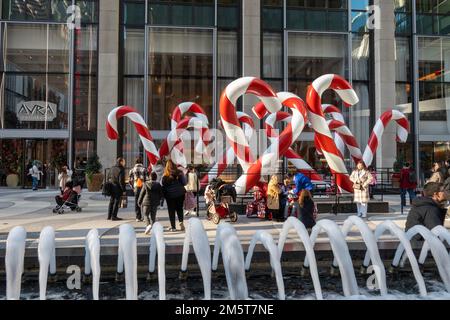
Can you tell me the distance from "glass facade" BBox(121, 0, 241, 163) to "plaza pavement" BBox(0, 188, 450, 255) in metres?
9.55

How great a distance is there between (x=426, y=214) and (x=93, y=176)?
57.4ft

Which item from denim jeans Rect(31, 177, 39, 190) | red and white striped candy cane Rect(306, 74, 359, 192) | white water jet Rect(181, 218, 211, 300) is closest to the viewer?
white water jet Rect(181, 218, 211, 300)

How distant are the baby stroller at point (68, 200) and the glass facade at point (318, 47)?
598 inches

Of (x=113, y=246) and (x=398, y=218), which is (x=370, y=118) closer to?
(x=398, y=218)

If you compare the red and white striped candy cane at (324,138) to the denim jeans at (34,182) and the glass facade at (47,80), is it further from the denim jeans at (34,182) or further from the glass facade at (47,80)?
the denim jeans at (34,182)

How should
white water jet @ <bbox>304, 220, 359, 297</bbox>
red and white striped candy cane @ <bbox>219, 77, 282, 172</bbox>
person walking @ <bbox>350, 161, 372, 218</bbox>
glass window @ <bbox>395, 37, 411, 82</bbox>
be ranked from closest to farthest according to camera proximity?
white water jet @ <bbox>304, 220, 359, 297</bbox>, person walking @ <bbox>350, 161, 372, 218</bbox>, red and white striped candy cane @ <bbox>219, 77, 282, 172</bbox>, glass window @ <bbox>395, 37, 411, 82</bbox>

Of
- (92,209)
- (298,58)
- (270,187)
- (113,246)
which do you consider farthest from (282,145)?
(298,58)

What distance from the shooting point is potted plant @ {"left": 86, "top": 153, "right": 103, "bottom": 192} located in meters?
21.6

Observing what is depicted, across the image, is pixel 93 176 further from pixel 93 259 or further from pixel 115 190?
pixel 93 259

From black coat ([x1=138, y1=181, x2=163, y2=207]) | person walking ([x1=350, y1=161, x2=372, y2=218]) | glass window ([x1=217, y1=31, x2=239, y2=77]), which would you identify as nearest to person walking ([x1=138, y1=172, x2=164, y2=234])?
black coat ([x1=138, y1=181, x2=163, y2=207])

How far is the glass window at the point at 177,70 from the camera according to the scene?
83.6 feet

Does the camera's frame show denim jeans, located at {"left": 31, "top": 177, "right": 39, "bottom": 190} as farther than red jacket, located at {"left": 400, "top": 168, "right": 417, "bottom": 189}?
Yes

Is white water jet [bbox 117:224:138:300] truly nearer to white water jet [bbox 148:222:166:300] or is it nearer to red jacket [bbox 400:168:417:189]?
white water jet [bbox 148:222:166:300]

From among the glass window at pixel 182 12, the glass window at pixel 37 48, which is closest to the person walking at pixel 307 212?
the glass window at pixel 182 12
